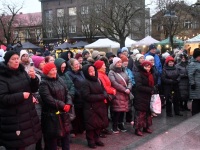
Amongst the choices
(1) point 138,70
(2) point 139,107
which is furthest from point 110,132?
(1) point 138,70

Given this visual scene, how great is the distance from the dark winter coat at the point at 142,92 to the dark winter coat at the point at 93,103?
0.99 metres

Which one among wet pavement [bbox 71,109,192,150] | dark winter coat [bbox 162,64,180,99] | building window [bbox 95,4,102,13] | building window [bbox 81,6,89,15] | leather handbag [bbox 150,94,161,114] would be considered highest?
building window [bbox 81,6,89,15]

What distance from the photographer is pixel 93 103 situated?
5.69 meters

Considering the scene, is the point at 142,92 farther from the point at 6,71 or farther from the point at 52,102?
the point at 6,71

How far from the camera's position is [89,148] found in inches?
228

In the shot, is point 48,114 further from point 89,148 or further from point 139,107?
point 139,107

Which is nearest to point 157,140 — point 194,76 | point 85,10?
point 194,76

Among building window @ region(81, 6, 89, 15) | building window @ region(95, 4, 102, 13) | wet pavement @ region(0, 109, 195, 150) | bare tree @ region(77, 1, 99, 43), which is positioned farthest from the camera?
building window @ region(81, 6, 89, 15)

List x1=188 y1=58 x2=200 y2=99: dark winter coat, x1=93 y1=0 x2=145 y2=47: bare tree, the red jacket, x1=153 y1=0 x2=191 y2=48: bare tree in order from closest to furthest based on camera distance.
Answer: the red jacket, x1=188 y1=58 x2=200 y2=99: dark winter coat, x1=93 y1=0 x2=145 y2=47: bare tree, x1=153 y1=0 x2=191 y2=48: bare tree

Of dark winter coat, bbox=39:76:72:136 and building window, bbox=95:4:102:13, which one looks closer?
dark winter coat, bbox=39:76:72:136

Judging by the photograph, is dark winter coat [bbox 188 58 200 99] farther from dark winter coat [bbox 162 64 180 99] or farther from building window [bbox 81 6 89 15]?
building window [bbox 81 6 89 15]

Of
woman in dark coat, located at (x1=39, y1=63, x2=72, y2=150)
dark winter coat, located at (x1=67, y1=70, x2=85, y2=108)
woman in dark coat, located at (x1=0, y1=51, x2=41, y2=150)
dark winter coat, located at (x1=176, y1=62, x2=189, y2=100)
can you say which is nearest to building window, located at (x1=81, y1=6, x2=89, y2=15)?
dark winter coat, located at (x1=176, y1=62, x2=189, y2=100)

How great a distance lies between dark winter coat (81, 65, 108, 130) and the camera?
222 inches

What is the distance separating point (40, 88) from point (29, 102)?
1.66 ft
